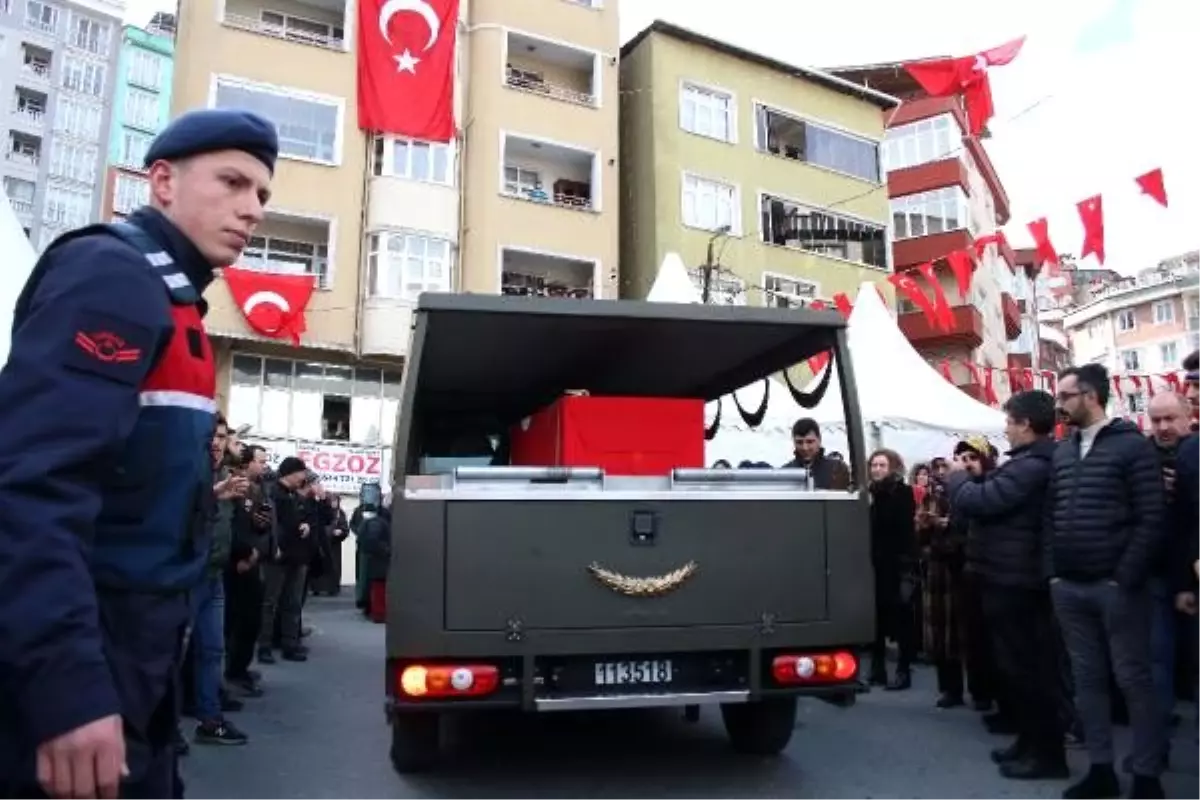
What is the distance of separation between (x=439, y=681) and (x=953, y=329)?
1410 inches

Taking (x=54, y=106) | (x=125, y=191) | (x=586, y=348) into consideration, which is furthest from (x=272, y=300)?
(x=54, y=106)

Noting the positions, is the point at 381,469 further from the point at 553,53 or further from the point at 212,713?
the point at 212,713

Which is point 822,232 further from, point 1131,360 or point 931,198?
point 1131,360

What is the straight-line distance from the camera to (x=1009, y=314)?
52625 mm

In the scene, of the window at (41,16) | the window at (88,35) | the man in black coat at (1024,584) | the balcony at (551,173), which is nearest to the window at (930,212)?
the balcony at (551,173)

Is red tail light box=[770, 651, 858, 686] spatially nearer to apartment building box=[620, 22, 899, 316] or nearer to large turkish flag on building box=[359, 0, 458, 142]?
large turkish flag on building box=[359, 0, 458, 142]

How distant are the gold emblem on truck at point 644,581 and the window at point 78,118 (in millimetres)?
68256

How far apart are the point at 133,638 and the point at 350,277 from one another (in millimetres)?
23769

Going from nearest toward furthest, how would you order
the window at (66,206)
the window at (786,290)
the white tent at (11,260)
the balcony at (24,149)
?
the white tent at (11,260)
the window at (786,290)
the balcony at (24,149)
the window at (66,206)

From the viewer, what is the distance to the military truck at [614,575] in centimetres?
442

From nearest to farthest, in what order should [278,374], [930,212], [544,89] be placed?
[278,374] → [544,89] → [930,212]

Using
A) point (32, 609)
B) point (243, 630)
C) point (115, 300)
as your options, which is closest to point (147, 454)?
point (115, 300)

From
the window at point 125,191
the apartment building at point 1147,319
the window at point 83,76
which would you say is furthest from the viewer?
the apartment building at point 1147,319

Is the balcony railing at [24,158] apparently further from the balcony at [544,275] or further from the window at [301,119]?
the balcony at [544,275]
